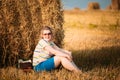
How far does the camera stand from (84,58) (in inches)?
361

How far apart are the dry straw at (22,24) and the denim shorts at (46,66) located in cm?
85

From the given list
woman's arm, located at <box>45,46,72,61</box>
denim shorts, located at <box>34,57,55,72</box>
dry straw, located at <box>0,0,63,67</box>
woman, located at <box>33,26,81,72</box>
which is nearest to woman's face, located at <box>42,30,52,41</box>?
woman, located at <box>33,26,81,72</box>

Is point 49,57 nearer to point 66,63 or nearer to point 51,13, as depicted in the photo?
point 66,63

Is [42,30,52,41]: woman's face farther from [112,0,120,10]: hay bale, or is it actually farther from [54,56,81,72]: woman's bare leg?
[112,0,120,10]: hay bale

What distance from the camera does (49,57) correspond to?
750cm

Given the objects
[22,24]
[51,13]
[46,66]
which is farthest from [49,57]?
[51,13]

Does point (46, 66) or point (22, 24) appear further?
point (22, 24)

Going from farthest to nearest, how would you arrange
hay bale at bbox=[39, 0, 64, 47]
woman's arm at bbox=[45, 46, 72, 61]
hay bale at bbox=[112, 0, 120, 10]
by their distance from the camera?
hay bale at bbox=[112, 0, 120, 10], hay bale at bbox=[39, 0, 64, 47], woman's arm at bbox=[45, 46, 72, 61]

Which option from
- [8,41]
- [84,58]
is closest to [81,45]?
[84,58]

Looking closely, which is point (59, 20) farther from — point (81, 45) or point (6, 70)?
point (81, 45)

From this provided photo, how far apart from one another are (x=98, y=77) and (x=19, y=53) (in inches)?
90.4

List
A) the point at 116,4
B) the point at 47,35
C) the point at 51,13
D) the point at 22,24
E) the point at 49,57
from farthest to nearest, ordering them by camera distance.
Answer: the point at 116,4, the point at 51,13, the point at 22,24, the point at 49,57, the point at 47,35

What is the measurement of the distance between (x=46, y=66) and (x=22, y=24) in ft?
4.18

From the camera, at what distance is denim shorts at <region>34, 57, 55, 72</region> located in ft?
23.8
